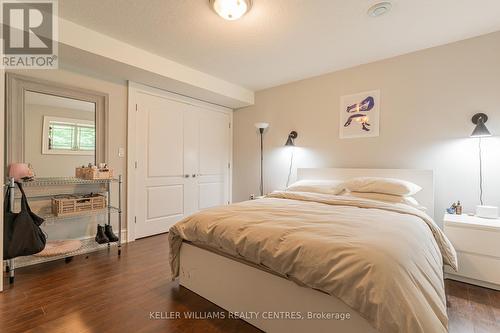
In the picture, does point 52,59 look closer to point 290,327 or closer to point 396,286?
point 290,327

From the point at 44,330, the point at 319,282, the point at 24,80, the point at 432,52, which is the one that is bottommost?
the point at 44,330

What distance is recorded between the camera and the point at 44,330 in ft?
4.86

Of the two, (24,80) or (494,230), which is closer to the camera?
(494,230)

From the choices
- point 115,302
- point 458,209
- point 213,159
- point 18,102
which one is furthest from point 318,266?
point 213,159

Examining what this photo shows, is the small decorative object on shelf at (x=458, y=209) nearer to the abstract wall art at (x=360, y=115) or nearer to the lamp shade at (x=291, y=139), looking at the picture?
the abstract wall art at (x=360, y=115)

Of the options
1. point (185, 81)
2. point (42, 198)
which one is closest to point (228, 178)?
point (185, 81)

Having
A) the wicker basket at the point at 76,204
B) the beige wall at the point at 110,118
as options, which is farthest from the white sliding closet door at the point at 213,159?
the wicker basket at the point at 76,204

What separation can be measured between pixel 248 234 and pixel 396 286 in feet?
2.66

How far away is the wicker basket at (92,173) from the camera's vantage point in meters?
2.59

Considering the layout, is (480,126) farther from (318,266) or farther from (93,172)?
(93,172)

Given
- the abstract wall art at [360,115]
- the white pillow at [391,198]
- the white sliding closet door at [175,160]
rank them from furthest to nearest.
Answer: the white sliding closet door at [175,160] < the abstract wall art at [360,115] < the white pillow at [391,198]

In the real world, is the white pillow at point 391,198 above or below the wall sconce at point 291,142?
below

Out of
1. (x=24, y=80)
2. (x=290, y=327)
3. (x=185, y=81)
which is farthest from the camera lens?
(x=185, y=81)

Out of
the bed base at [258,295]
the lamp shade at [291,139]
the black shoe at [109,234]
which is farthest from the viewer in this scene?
the lamp shade at [291,139]
